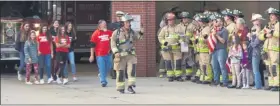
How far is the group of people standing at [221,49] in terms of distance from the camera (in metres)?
13.1

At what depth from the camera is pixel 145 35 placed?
16672mm

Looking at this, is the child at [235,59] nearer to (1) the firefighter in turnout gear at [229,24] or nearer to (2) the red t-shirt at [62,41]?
(1) the firefighter in turnout gear at [229,24]

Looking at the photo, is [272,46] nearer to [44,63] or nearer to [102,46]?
[102,46]

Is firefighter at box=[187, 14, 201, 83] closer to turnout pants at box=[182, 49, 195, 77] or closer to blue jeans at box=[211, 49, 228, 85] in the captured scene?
turnout pants at box=[182, 49, 195, 77]

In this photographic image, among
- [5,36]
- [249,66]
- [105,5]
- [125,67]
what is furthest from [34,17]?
[249,66]

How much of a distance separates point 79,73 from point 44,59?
3.31 meters

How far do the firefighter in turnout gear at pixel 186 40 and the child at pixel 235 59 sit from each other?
71.8 inches

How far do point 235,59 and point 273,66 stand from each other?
101 cm

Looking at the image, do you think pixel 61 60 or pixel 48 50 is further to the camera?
pixel 48 50

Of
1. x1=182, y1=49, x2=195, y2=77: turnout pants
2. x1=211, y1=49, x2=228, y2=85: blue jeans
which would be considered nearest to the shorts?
x1=182, y1=49, x2=195, y2=77: turnout pants

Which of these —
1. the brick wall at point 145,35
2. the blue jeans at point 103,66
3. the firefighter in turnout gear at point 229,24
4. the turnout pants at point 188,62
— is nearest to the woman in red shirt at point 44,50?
the blue jeans at point 103,66

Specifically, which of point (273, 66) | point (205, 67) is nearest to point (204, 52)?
point (205, 67)

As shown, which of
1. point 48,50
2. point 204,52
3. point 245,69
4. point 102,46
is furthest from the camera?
point 48,50

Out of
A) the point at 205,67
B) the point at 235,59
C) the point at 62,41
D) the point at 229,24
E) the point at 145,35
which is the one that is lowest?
the point at 205,67
